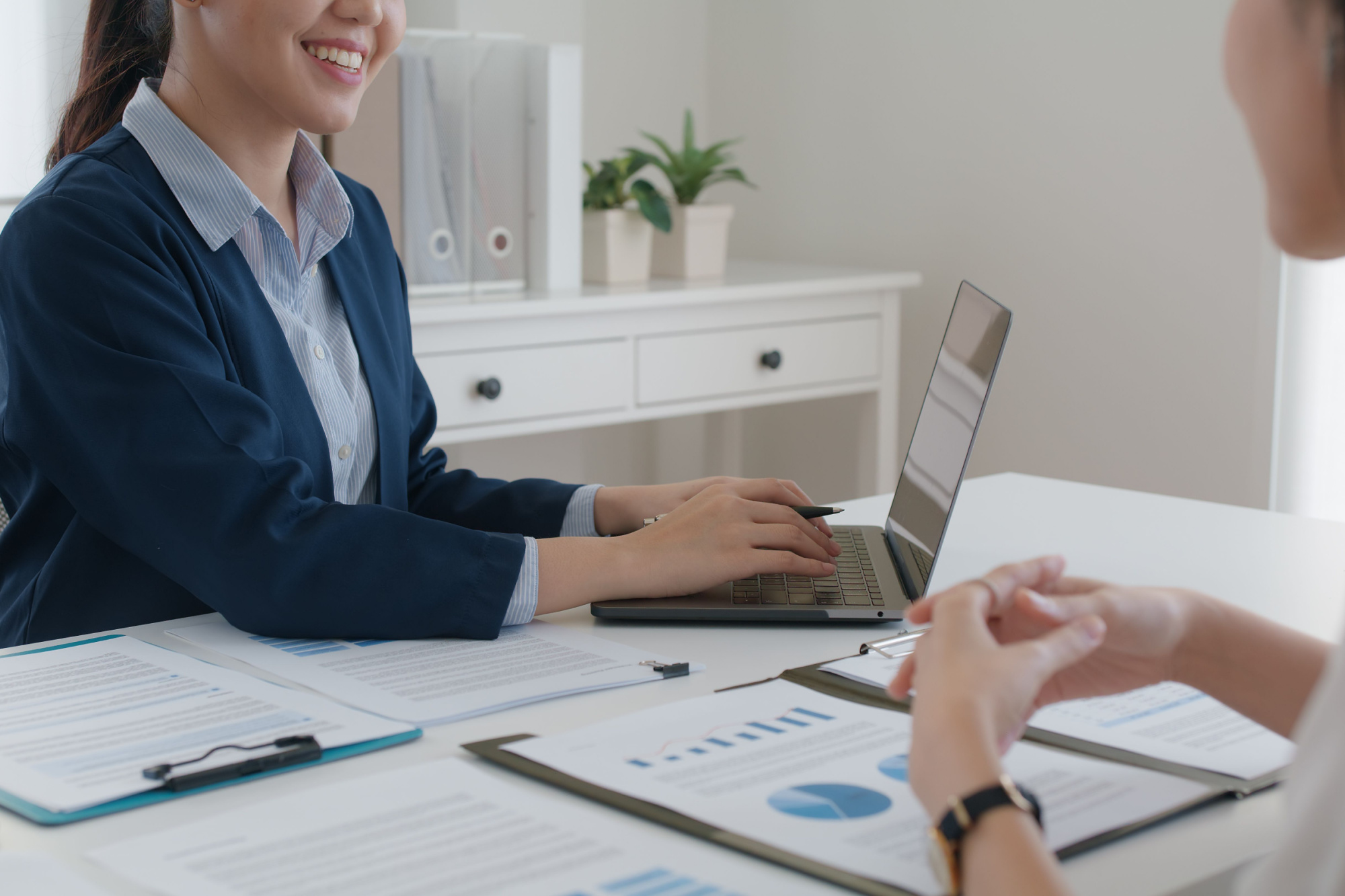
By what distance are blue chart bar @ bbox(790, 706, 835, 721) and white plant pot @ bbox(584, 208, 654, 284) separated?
68.2 inches

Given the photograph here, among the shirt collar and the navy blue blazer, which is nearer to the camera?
the navy blue blazer

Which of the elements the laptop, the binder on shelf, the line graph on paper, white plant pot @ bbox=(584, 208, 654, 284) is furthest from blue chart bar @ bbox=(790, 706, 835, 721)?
white plant pot @ bbox=(584, 208, 654, 284)

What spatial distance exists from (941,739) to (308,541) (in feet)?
1.74

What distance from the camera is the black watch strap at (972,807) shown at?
549mm

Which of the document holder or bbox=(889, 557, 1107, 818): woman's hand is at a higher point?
bbox=(889, 557, 1107, 818): woman's hand

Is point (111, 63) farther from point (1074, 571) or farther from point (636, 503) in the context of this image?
point (1074, 571)

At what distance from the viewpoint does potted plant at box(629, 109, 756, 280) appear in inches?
100

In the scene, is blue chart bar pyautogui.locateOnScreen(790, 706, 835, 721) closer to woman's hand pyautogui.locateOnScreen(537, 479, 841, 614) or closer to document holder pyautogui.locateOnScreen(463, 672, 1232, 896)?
document holder pyautogui.locateOnScreen(463, 672, 1232, 896)

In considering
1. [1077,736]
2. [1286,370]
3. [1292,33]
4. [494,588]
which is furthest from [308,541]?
[1286,370]

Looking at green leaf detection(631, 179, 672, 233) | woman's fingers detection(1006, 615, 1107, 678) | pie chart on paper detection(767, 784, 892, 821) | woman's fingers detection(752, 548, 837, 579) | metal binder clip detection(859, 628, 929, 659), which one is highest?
green leaf detection(631, 179, 672, 233)

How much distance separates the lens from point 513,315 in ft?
7.01

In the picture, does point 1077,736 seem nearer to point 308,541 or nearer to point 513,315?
point 308,541

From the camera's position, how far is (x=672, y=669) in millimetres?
882

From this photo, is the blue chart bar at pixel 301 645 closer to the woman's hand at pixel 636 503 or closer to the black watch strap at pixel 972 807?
the woman's hand at pixel 636 503
